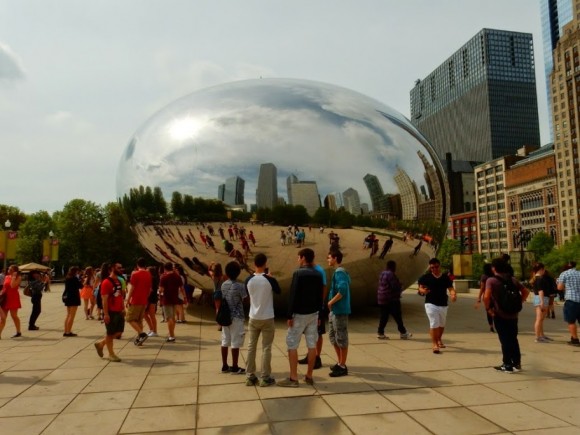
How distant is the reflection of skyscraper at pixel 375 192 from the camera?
9414 mm

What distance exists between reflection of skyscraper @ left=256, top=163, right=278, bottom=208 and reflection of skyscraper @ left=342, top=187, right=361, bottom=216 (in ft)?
4.37

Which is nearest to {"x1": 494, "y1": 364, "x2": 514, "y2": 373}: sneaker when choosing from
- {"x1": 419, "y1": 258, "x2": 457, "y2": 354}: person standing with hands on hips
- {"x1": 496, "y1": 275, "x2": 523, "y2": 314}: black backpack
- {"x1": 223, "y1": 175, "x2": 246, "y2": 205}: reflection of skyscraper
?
{"x1": 496, "y1": 275, "x2": 523, "y2": 314}: black backpack

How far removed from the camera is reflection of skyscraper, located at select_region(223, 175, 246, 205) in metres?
9.30

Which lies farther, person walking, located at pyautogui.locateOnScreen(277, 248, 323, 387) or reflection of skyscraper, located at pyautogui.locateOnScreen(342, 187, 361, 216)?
reflection of skyscraper, located at pyautogui.locateOnScreen(342, 187, 361, 216)

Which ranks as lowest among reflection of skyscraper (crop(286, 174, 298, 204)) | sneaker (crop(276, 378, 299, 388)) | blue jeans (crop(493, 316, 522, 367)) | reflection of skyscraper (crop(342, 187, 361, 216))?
sneaker (crop(276, 378, 299, 388))

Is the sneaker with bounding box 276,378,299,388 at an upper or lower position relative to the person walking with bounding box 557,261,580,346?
lower

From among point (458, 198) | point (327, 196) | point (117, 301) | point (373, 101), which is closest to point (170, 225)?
point (117, 301)

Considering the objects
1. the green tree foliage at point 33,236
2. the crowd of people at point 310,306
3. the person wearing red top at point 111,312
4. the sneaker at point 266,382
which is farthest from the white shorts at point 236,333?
the green tree foliage at point 33,236

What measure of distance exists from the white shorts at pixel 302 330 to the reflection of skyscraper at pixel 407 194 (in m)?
4.58

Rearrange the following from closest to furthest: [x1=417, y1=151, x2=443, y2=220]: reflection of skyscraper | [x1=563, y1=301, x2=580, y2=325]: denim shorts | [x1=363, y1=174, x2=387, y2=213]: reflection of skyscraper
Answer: [x1=563, y1=301, x2=580, y2=325]: denim shorts
[x1=363, y1=174, x2=387, y2=213]: reflection of skyscraper
[x1=417, y1=151, x2=443, y2=220]: reflection of skyscraper

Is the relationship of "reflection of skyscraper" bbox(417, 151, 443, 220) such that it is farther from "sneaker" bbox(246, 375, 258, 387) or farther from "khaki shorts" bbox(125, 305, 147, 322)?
"khaki shorts" bbox(125, 305, 147, 322)

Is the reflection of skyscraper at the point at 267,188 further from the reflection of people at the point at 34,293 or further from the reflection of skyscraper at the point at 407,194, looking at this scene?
the reflection of people at the point at 34,293

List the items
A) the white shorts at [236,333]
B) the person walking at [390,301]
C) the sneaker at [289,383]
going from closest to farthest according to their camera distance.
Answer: the sneaker at [289,383] → the white shorts at [236,333] → the person walking at [390,301]

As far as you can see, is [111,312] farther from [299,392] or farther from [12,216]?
[12,216]
